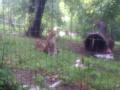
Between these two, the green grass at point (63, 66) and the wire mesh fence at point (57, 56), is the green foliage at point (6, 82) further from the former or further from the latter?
the green grass at point (63, 66)

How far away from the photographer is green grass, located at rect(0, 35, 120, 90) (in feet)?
19.5

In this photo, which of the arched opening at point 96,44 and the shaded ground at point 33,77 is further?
the arched opening at point 96,44

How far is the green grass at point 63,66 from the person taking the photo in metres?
5.94

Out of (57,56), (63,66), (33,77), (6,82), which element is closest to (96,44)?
(57,56)

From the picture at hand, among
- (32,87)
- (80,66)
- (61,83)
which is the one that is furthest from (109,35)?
(32,87)

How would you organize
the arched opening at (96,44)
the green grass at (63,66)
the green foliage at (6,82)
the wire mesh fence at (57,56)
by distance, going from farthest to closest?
the arched opening at (96,44)
the green grass at (63,66)
the wire mesh fence at (57,56)
the green foliage at (6,82)

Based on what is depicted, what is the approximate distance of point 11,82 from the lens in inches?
172

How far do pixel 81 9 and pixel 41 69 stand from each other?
15.5 ft

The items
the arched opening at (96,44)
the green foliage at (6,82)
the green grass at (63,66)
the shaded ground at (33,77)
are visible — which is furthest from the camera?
the arched opening at (96,44)

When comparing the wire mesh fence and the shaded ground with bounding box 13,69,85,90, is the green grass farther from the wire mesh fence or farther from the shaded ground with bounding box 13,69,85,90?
the shaded ground with bounding box 13,69,85,90

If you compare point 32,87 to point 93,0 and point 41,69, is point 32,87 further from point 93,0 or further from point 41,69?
Answer: point 93,0

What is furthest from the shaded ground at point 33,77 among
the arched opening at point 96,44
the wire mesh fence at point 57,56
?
the arched opening at point 96,44

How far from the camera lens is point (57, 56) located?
8.41m

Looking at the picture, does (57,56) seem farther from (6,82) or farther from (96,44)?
A: (6,82)
